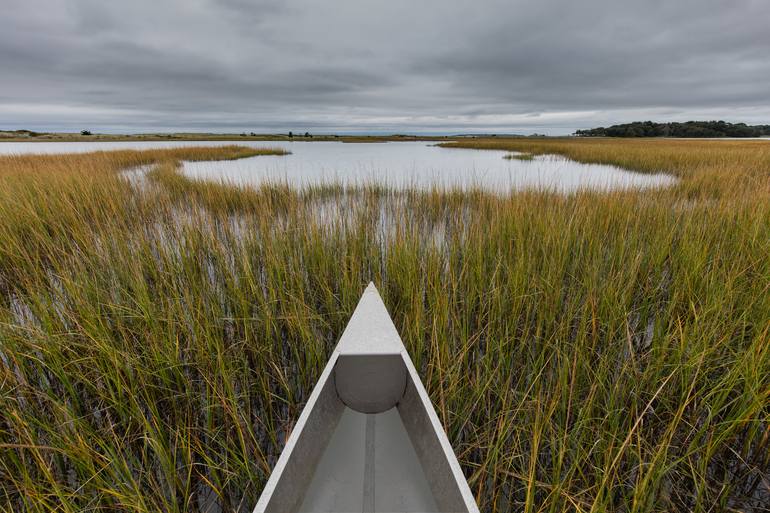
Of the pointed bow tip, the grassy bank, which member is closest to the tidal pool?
the grassy bank

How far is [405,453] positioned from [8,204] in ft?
21.3

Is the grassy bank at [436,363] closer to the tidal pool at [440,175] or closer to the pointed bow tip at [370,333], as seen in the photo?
the pointed bow tip at [370,333]

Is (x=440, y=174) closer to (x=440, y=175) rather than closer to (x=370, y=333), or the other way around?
(x=440, y=175)

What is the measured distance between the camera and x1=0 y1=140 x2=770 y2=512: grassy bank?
1.51 metres

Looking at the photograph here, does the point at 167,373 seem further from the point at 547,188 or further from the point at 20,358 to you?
the point at 547,188

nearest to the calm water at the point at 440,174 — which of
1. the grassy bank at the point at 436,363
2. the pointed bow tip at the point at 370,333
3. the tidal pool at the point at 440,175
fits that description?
the tidal pool at the point at 440,175

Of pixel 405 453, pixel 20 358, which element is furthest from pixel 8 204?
pixel 405 453

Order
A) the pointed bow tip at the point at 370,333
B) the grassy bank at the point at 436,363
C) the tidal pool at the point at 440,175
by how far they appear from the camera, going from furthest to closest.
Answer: the tidal pool at the point at 440,175
the pointed bow tip at the point at 370,333
the grassy bank at the point at 436,363

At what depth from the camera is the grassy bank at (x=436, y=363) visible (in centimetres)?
151

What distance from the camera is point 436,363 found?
215cm

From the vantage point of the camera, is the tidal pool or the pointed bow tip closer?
the pointed bow tip

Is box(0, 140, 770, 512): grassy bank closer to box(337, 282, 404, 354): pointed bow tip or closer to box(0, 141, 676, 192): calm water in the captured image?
box(337, 282, 404, 354): pointed bow tip

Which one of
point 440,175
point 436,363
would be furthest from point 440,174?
point 436,363

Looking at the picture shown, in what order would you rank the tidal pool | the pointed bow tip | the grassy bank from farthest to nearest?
1. the tidal pool
2. the pointed bow tip
3. the grassy bank
